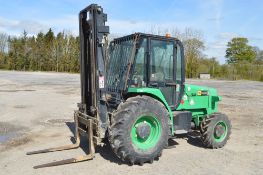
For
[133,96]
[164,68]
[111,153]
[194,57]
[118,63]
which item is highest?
[194,57]

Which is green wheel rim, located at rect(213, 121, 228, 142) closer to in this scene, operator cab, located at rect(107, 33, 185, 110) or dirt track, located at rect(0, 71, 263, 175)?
dirt track, located at rect(0, 71, 263, 175)

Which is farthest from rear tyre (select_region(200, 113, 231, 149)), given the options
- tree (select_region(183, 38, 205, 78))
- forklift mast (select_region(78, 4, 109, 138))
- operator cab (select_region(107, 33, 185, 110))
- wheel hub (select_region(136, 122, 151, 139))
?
tree (select_region(183, 38, 205, 78))

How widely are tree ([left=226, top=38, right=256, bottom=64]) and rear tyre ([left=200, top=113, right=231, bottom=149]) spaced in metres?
65.6

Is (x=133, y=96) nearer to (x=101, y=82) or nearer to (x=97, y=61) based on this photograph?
(x=101, y=82)

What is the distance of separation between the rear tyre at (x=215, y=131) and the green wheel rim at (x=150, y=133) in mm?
1505

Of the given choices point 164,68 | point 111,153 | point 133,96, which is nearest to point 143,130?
point 133,96

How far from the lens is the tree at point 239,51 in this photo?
230 ft

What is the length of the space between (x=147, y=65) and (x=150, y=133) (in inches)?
55.1

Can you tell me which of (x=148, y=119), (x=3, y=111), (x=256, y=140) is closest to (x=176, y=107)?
(x=148, y=119)

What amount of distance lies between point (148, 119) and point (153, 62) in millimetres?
1243

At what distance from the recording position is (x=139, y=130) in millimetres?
6219

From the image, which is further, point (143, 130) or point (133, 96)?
point (133, 96)

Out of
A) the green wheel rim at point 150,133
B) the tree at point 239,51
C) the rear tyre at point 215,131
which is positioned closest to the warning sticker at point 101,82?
the green wheel rim at point 150,133

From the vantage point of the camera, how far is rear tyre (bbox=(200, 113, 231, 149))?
7344 mm
